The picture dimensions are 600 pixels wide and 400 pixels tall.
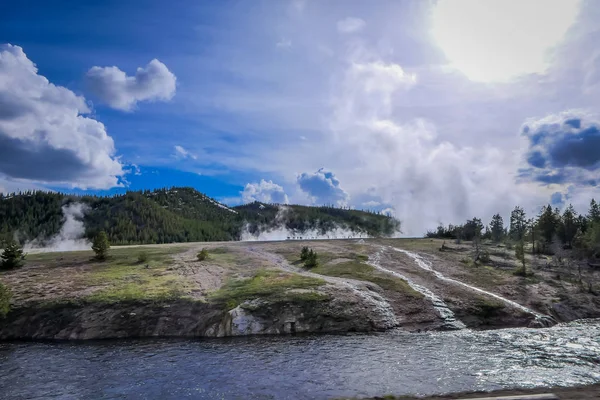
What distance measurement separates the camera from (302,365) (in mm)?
35562

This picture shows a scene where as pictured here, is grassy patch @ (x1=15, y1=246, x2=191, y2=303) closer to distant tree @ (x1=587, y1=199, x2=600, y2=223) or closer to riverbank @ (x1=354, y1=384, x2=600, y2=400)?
riverbank @ (x1=354, y1=384, x2=600, y2=400)

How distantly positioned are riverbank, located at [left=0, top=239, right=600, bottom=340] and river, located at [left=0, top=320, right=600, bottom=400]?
11.1 feet

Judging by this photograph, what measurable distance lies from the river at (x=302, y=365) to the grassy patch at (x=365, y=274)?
14.2 m

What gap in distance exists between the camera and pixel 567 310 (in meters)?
58.1

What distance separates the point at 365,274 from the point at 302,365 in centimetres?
3596

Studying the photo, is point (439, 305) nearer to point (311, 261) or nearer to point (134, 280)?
point (311, 261)

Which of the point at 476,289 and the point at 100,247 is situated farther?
the point at 100,247

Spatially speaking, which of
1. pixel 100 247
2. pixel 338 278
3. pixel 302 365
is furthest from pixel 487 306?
pixel 100 247

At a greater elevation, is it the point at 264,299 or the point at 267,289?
the point at 267,289

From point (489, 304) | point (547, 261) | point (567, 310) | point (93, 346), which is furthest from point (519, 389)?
point (547, 261)

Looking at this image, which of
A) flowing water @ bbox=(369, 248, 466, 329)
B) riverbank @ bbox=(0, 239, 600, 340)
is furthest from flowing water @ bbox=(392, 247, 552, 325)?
flowing water @ bbox=(369, 248, 466, 329)

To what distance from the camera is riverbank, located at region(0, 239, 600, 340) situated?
50656mm

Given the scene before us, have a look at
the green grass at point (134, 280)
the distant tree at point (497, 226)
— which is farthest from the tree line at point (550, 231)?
the green grass at point (134, 280)

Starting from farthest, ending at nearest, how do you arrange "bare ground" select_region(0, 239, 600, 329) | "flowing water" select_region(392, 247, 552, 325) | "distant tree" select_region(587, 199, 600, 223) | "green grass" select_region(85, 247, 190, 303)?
1. "distant tree" select_region(587, 199, 600, 223)
2. "green grass" select_region(85, 247, 190, 303)
3. "bare ground" select_region(0, 239, 600, 329)
4. "flowing water" select_region(392, 247, 552, 325)
